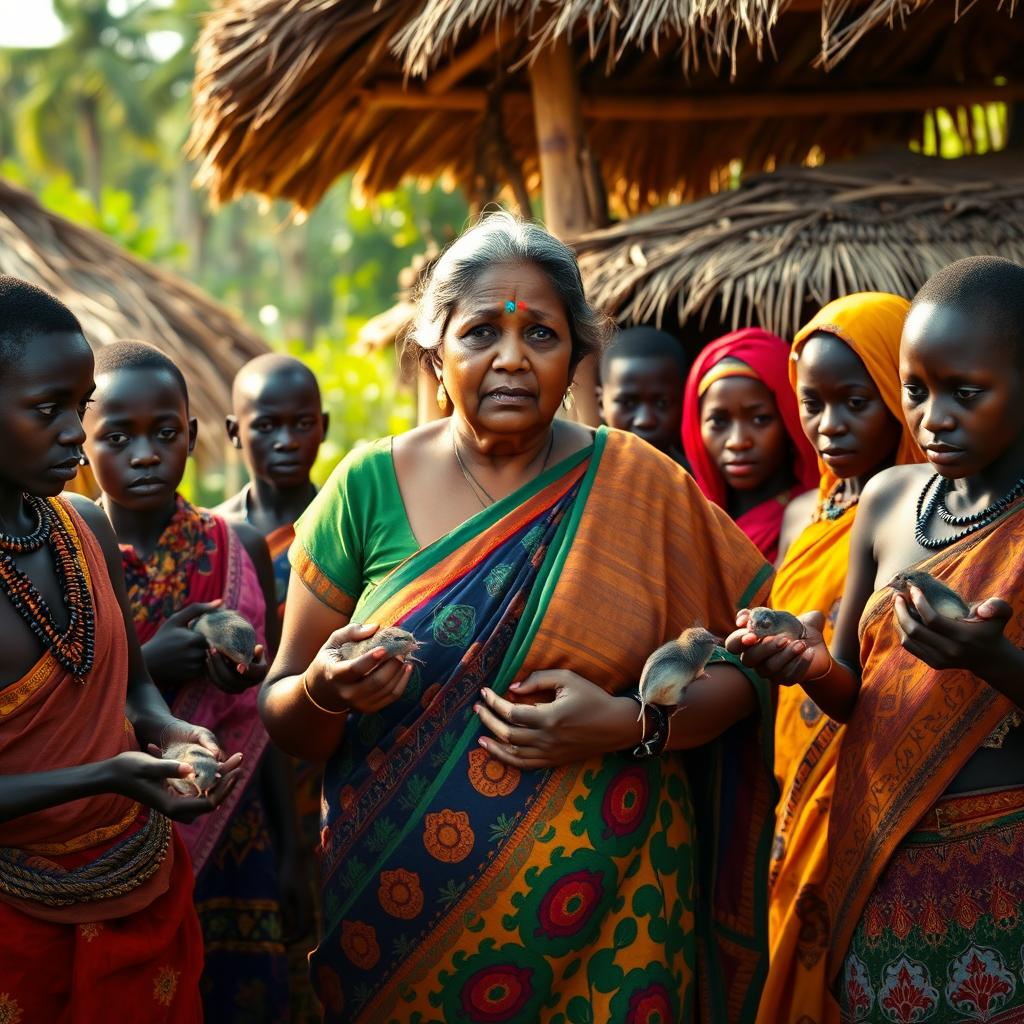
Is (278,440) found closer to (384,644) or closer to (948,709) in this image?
(384,644)

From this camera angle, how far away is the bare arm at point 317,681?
284 cm

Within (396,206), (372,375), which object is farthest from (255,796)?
(372,375)

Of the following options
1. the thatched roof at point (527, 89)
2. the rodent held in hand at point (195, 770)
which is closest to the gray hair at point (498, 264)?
the rodent held in hand at point (195, 770)

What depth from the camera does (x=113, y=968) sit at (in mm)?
2900

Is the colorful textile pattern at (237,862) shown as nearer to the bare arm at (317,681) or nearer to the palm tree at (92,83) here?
the bare arm at (317,681)

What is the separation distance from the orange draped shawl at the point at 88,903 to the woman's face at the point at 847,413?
209 centimetres

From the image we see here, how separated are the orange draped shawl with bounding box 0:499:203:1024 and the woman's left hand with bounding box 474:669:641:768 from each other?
0.79 m

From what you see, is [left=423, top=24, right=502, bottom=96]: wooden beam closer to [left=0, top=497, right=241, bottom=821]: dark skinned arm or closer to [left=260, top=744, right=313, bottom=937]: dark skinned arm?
[left=260, top=744, right=313, bottom=937]: dark skinned arm

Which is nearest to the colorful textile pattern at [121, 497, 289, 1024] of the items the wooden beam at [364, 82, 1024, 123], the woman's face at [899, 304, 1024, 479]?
the woman's face at [899, 304, 1024, 479]

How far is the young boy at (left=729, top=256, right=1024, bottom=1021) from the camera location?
288 centimetres

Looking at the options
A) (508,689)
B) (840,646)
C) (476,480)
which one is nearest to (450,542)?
(476,480)

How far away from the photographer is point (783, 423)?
495cm

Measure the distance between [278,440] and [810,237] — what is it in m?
2.32

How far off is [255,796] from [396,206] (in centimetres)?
1151
